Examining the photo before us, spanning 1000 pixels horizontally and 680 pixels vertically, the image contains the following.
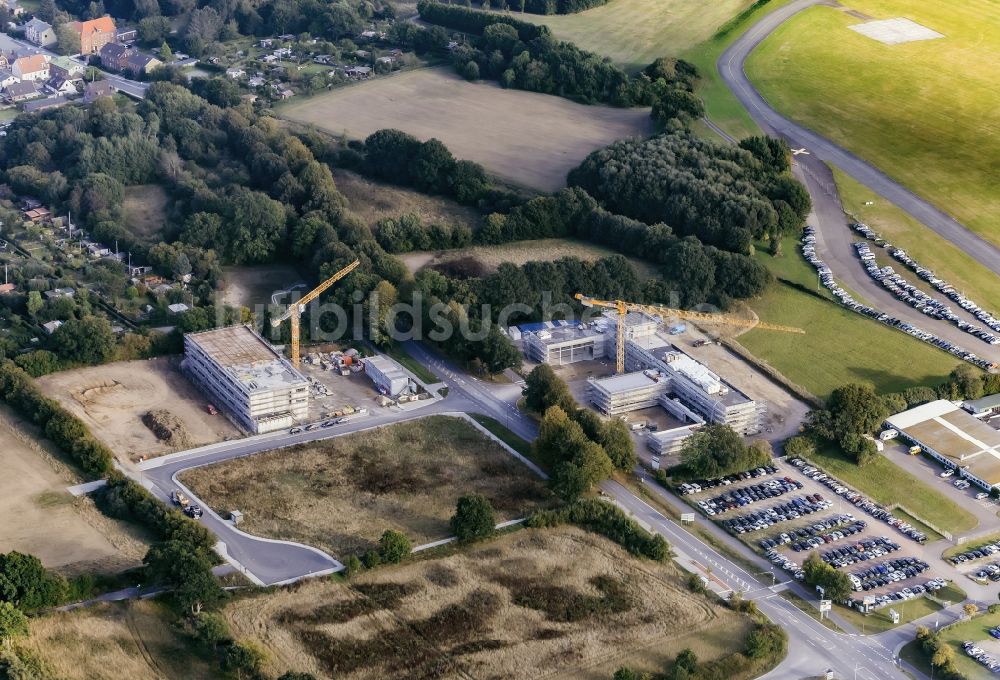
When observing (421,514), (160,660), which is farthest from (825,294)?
(160,660)

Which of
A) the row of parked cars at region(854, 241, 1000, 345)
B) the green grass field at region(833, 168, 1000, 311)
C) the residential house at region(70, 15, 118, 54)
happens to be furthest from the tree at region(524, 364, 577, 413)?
the residential house at region(70, 15, 118, 54)

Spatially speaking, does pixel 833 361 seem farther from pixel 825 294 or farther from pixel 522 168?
pixel 522 168

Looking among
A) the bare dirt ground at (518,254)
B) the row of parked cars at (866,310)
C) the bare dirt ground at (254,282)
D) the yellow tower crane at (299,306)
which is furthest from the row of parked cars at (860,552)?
the bare dirt ground at (254,282)

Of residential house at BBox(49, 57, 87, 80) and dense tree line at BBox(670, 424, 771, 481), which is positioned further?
residential house at BBox(49, 57, 87, 80)

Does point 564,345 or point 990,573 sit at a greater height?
point 564,345

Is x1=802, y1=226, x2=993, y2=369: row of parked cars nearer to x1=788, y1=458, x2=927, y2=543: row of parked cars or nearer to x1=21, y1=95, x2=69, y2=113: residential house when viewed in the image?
x1=788, y1=458, x2=927, y2=543: row of parked cars

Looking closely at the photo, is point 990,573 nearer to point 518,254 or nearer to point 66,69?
point 518,254

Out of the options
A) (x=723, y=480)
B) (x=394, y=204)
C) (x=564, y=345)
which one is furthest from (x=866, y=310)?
(x=394, y=204)
